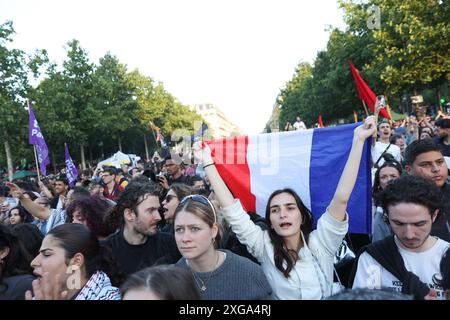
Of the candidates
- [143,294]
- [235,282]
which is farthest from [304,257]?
[143,294]

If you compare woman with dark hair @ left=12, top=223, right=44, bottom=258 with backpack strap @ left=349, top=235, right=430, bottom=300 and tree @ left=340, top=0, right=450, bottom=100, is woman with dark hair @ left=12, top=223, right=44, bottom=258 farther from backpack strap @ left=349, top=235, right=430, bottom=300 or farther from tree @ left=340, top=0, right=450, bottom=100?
tree @ left=340, top=0, right=450, bottom=100

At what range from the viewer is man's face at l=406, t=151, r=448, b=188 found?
3393mm

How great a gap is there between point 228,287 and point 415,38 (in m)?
18.4

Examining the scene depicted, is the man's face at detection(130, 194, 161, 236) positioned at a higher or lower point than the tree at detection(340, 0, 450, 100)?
lower

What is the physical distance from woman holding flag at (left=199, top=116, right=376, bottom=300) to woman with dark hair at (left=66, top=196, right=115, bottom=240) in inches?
60.5

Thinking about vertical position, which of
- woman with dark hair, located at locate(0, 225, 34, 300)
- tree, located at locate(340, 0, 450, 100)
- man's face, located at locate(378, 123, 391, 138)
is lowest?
woman with dark hair, located at locate(0, 225, 34, 300)

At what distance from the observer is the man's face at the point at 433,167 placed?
3393 mm

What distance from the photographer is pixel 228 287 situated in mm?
2426

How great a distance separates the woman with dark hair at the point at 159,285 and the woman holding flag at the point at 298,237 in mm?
950

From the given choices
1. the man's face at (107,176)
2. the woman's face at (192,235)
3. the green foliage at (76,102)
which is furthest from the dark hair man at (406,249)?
the green foliage at (76,102)

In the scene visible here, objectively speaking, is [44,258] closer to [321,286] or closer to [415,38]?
[321,286]

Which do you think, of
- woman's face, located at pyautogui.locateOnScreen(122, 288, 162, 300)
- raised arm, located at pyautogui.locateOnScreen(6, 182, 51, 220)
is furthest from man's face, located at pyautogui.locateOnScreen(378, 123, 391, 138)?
woman's face, located at pyautogui.locateOnScreen(122, 288, 162, 300)

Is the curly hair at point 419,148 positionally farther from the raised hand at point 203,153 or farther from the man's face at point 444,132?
the man's face at point 444,132

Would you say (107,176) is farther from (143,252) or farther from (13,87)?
(13,87)
